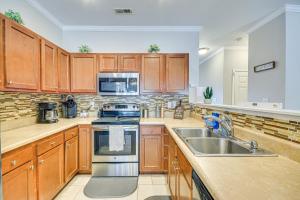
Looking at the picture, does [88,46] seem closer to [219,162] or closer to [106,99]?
[106,99]

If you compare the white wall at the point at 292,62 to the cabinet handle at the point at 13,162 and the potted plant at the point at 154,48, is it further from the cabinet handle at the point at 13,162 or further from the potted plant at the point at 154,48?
the cabinet handle at the point at 13,162

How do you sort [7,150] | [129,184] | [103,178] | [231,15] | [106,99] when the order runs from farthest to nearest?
[106,99] → [231,15] → [103,178] → [129,184] → [7,150]

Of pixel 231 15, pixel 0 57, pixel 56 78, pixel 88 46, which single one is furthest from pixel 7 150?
pixel 231 15

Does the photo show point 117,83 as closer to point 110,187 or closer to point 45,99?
point 45,99

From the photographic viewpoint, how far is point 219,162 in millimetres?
1119

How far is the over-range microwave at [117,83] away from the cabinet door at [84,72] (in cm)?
17

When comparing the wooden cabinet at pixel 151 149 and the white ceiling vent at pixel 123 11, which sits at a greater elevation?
the white ceiling vent at pixel 123 11

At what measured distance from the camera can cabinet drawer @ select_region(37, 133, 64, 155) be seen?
1.85m

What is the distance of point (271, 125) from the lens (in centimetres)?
136

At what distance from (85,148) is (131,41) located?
2.14 meters

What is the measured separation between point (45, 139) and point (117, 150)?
1.09m

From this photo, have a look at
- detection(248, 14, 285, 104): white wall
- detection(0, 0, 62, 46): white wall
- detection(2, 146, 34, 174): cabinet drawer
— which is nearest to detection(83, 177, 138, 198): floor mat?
detection(2, 146, 34, 174): cabinet drawer

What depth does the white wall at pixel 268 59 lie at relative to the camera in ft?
9.83

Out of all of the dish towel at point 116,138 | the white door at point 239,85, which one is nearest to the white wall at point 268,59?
the white door at point 239,85
